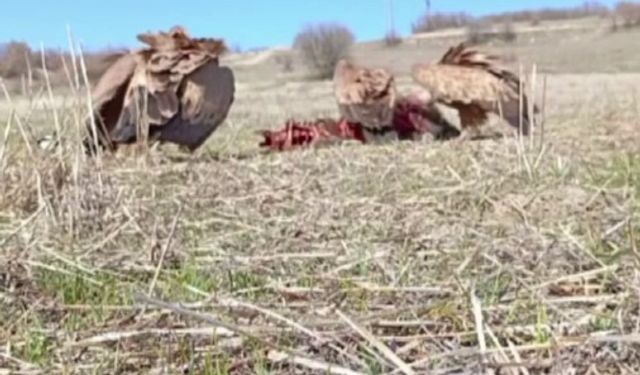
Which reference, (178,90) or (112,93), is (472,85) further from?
(112,93)

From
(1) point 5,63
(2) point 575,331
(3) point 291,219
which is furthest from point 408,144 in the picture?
(2) point 575,331

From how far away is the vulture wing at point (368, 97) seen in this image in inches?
323

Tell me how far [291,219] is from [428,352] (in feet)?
6.27

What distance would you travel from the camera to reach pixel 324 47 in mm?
25391

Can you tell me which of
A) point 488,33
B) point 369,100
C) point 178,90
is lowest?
point 488,33

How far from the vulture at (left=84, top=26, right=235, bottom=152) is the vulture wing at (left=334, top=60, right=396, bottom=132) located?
110 cm

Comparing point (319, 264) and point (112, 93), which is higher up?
point (112, 93)

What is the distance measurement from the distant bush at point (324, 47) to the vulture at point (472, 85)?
1687 cm

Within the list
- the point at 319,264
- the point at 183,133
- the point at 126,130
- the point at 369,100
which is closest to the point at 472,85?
the point at 369,100

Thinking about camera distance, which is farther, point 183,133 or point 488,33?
point 488,33

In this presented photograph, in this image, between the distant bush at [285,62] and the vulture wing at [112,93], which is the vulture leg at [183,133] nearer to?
the vulture wing at [112,93]

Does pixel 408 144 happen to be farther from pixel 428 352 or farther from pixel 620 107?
pixel 428 352

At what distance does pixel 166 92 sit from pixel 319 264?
385cm

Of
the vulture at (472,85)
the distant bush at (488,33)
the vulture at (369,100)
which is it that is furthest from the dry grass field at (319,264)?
the distant bush at (488,33)
